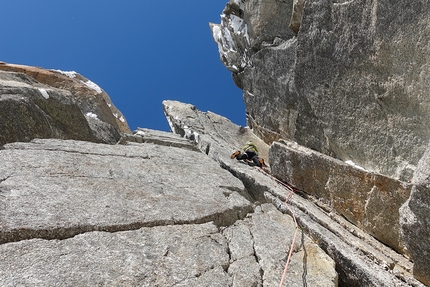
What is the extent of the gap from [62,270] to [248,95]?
1903 centimetres

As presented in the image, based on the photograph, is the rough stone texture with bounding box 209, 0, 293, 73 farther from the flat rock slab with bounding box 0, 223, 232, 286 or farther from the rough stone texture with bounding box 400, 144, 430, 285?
the flat rock slab with bounding box 0, 223, 232, 286

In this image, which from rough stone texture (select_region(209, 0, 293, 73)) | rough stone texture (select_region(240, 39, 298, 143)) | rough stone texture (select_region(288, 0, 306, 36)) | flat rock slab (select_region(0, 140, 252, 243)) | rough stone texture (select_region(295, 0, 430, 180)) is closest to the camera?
flat rock slab (select_region(0, 140, 252, 243))

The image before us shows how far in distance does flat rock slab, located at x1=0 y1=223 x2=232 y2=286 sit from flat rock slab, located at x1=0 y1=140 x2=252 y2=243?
0.30 metres

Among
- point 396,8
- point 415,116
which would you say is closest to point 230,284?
point 415,116

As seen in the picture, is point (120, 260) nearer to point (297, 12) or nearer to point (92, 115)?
point (297, 12)

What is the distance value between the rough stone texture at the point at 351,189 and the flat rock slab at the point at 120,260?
3791 millimetres

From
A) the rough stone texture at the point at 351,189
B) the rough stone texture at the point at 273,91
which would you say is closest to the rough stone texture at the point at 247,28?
the rough stone texture at the point at 273,91

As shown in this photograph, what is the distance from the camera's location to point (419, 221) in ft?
16.5

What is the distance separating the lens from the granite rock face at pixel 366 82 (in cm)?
702

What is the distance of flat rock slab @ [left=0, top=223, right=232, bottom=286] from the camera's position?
4016mm

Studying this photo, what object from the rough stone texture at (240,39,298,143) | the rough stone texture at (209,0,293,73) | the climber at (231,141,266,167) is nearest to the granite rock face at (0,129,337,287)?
the climber at (231,141,266,167)

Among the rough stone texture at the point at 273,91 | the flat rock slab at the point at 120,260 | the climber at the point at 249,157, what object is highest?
the rough stone texture at the point at 273,91

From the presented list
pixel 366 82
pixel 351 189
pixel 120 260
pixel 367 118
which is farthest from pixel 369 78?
pixel 120 260

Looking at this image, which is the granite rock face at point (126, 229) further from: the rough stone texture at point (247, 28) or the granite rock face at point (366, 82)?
the rough stone texture at point (247, 28)
